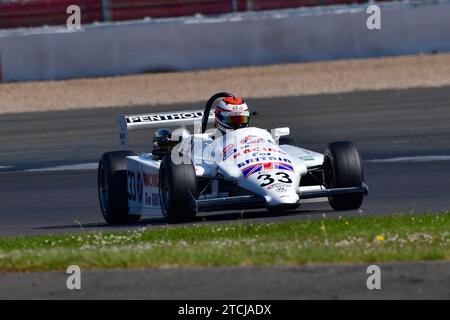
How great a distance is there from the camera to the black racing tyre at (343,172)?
13.5m

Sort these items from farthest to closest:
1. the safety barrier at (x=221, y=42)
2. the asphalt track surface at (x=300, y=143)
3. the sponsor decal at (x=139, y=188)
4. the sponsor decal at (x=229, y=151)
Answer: the safety barrier at (x=221, y=42) < the sponsor decal at (x=139, y=188) < the asphalt track surface at (x=300, y=143) < the sponsor decal at (x=229, y=151)

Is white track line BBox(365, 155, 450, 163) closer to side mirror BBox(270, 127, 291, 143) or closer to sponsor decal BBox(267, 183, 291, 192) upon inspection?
side mirror BBox(270, 127, 291, 143)

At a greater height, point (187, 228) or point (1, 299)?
point (187, 228)

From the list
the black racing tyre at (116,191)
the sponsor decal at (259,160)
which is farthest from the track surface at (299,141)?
the sponsor decal at (259,160)

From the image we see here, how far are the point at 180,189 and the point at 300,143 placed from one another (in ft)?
26.1

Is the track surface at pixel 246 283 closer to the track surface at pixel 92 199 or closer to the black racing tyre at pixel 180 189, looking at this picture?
the black racing tyre at pixel 180 189

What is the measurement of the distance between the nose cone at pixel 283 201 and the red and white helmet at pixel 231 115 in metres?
1.57

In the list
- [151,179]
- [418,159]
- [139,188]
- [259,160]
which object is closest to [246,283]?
[259,160]

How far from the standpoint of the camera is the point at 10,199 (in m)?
17.1

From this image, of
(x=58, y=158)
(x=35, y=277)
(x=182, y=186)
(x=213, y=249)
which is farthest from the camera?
(x=58, y=158)

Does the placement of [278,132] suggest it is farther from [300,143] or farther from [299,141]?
[299,141]

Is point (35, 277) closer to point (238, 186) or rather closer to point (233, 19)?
point (238, 186)
